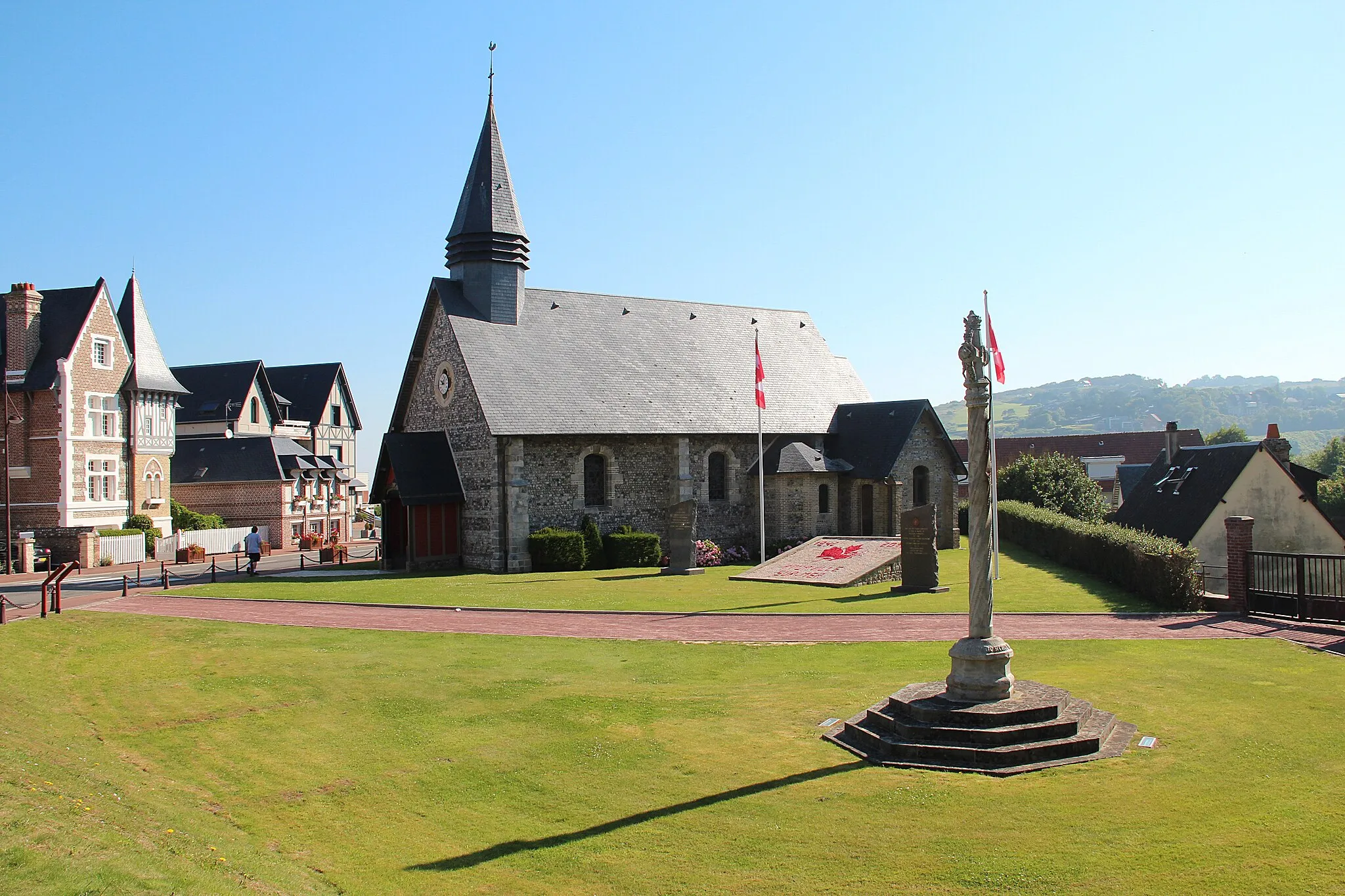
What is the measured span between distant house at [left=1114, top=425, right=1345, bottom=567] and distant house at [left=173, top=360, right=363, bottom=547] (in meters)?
41.1

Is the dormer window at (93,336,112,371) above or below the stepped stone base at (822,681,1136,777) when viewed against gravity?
above

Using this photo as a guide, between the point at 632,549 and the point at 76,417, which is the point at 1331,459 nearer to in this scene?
the point at 632,549

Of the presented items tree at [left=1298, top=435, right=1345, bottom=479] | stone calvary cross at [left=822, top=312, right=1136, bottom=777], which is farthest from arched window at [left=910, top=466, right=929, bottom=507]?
tree at [left=1298, top=435, right=1345, bottom=479]

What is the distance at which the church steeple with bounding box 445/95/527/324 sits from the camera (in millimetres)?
33219

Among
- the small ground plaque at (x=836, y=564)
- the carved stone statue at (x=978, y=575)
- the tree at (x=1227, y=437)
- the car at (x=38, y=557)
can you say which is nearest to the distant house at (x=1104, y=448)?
the tree at (x=1227, y=437)

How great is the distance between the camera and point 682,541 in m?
29.1

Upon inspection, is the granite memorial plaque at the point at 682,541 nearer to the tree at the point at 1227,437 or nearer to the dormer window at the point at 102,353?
the dormer window at the point at 102,353

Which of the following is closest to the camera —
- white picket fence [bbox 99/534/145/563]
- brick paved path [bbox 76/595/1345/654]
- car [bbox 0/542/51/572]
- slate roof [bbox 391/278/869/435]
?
brick paved path [bbox 76/595/1345/654]

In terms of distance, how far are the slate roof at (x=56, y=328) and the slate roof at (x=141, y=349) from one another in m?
2.14

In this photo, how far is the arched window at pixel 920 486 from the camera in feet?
117

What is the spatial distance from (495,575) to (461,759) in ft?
64.8

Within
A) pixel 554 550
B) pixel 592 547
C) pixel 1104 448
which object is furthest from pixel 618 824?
pixel 1104 448

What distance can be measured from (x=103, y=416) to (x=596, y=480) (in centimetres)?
2141

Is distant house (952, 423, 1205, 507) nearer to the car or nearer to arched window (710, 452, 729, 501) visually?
arched window (710, 452, 729, 501)
